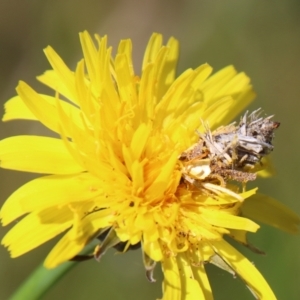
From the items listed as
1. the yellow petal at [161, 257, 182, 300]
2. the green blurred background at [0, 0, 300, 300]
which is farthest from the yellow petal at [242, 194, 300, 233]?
the green blurred background at [0, 0, 300, 300]

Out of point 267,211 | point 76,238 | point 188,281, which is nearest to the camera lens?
point 76,238

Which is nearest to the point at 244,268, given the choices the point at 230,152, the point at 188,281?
the point at 188,281

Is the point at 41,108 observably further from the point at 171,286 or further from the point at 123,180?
the point at 171,286

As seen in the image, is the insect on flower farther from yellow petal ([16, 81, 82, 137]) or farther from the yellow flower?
yellow petal ([16, 81, 82, 137])

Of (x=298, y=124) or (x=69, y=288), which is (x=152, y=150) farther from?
(x=298, y=124)

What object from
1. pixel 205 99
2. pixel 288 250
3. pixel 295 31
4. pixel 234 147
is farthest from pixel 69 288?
pixel 295 31
